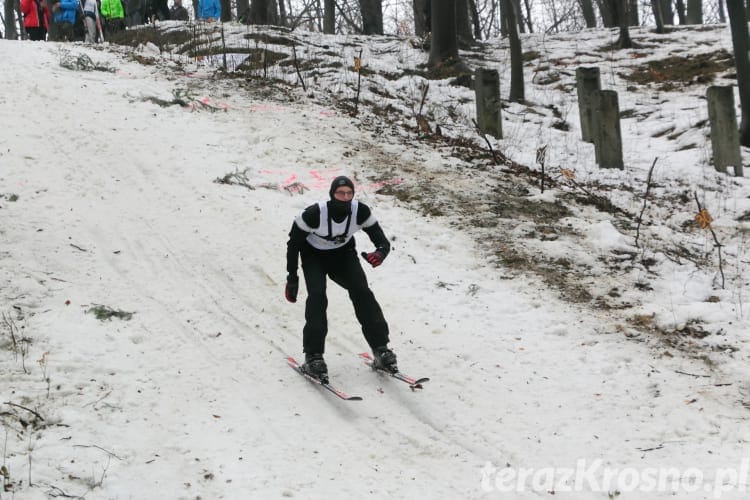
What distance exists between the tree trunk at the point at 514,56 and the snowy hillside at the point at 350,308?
Answer: 2.05 metres

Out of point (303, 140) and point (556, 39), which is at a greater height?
point (556, 39)

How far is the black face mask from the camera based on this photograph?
212 inches

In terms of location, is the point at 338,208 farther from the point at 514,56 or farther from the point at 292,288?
the point at 514,56

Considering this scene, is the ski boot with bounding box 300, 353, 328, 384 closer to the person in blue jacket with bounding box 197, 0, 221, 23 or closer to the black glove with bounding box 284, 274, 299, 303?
the black glove with bounding box 284, 274, 299, 303

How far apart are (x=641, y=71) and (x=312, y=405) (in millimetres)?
13730

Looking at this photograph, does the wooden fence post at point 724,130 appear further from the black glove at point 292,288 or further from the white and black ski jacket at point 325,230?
the black glove at point 292,288

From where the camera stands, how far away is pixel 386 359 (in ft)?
17.9

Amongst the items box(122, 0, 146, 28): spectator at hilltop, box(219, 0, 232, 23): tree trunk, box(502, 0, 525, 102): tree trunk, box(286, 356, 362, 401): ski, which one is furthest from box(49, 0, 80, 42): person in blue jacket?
box(286, 356, 362, 401): ski

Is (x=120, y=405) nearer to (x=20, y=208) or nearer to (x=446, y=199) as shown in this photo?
(x=20, y=208)

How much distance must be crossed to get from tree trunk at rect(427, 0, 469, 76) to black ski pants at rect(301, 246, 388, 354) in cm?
1040

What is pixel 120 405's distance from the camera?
182 inches

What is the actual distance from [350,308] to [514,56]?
30.1 ft

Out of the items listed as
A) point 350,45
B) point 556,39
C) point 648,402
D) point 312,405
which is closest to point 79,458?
point 312,405

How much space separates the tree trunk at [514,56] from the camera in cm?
1380
